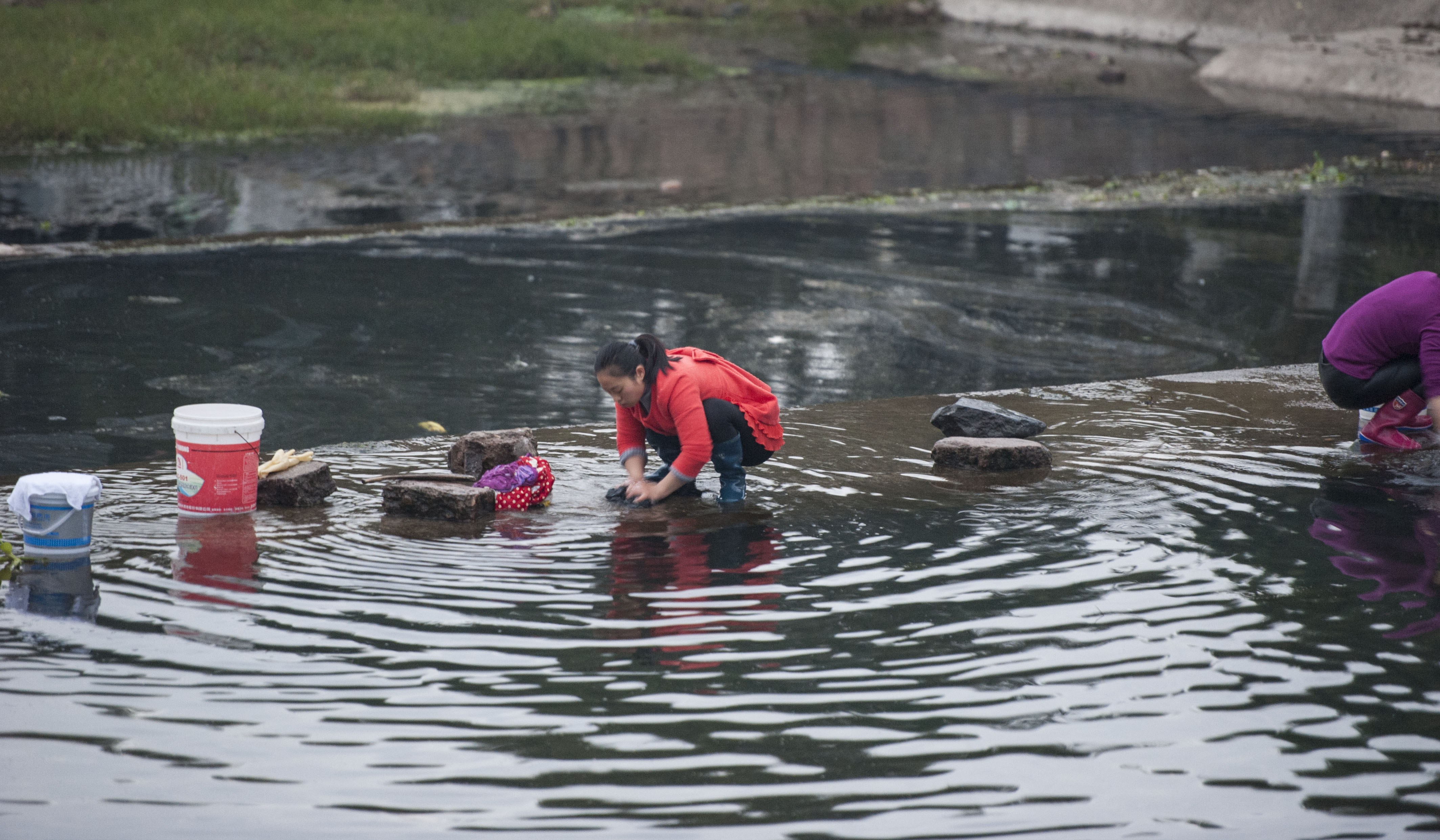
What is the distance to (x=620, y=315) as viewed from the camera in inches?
361

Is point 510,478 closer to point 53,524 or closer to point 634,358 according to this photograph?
point 634,358

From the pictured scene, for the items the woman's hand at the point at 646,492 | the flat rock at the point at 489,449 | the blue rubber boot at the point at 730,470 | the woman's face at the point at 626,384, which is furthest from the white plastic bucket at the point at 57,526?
the blue rubber boot at the point at 730,470

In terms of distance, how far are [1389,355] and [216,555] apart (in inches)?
204

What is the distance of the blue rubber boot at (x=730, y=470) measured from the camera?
564 cm

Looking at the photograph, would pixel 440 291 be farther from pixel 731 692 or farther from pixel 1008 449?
pixel 731 692

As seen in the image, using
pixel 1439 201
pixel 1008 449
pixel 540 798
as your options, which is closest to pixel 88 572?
pixel 540 798

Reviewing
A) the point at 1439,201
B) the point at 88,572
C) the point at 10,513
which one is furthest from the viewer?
the point at 1439,201

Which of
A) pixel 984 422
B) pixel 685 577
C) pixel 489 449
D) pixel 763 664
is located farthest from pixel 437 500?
pixel 984 422

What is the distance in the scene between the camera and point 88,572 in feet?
15.4

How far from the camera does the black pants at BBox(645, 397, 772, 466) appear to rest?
5484 mm

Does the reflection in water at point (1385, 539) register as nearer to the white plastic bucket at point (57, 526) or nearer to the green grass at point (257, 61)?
the white plastic bucket at point (57, 526)

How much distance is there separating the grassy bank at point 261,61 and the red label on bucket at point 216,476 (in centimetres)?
1273

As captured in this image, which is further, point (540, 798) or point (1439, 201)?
point (1439, 201)

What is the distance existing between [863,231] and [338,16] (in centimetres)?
1698
